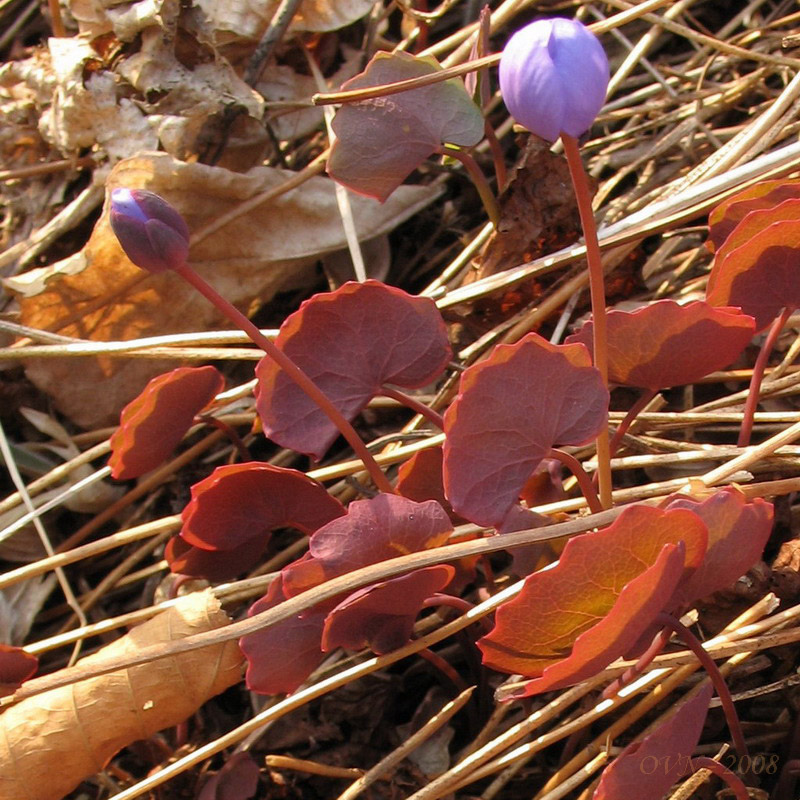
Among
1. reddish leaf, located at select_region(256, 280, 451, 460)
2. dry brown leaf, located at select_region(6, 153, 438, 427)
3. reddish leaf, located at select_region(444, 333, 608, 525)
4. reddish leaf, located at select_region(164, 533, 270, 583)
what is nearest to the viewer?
reddish leaf, located at select_region(444, 333, 608, 525)

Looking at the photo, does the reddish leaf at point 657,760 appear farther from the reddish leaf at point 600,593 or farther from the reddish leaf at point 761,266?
the reddish leaf at point 761,266

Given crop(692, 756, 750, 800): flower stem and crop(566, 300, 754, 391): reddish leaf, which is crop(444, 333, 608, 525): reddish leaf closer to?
crop(566, 300, 754, 391): reddish leaf

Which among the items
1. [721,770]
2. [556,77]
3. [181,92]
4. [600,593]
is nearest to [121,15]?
[181,92]

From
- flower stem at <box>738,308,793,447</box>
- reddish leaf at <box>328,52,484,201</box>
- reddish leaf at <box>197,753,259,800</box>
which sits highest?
reddish leaf at <box>328,52,484,201</box>

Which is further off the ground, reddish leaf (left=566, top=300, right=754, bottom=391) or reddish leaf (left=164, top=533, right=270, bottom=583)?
reddish leaf (left=566, top=300, right=754, bottom=391)

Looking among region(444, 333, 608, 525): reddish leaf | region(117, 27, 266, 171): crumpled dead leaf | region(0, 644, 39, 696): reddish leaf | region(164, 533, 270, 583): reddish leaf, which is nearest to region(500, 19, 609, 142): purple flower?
region(444, 333, 608, 525): reddish leaf

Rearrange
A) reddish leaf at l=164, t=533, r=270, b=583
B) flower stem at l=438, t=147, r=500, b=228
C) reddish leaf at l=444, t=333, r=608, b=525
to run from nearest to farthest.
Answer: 1. reddish leaf at l=444, t=333, r=608, b=525
2. reddish leaf at l=164, t=533, r=270, b=583
3. flower stem at l=438, t=147, r=500, b=228

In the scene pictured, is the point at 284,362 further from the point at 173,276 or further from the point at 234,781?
the point at 173,276

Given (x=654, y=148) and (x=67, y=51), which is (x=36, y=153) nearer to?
(x=67, y=51)
